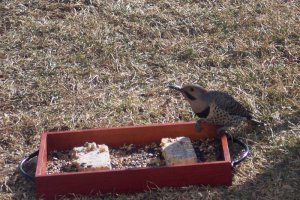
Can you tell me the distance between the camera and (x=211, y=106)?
470 centimetres

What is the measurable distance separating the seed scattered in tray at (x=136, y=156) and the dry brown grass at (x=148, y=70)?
0.23 metres

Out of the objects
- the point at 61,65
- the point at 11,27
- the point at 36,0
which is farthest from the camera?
the point at 36,0

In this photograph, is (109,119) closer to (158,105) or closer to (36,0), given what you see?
(158,105)

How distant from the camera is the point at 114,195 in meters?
4.29

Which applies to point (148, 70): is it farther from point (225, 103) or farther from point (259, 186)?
point (259, 186)

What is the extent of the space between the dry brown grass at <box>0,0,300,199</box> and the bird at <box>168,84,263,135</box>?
28 cm

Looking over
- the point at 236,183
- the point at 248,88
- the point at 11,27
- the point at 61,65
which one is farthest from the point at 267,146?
the point at 11,27

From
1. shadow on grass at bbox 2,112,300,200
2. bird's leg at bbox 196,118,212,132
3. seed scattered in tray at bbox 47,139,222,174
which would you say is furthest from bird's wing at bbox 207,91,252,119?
shadow on grass at bbox 2,112,300,200

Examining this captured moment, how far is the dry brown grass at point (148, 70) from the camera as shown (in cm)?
472

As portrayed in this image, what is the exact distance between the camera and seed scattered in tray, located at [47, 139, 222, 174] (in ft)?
15.0

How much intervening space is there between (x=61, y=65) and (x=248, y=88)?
1715mm

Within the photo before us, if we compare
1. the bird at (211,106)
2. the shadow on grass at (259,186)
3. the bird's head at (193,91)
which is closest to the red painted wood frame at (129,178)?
the shadow on grass at (259,186)

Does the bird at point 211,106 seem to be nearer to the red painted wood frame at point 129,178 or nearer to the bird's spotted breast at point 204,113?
the bird's spotted breast at point 204,113

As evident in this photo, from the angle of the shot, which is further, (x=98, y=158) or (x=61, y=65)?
(x=61, y=65)
